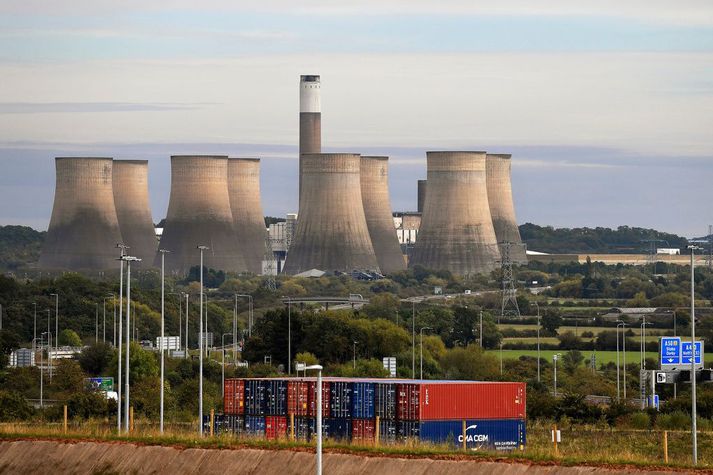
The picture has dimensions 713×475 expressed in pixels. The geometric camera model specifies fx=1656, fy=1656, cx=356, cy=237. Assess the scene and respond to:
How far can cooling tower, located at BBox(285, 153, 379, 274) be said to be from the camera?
9825cm

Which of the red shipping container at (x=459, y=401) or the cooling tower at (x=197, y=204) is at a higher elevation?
the cooling tower at (x=197, y=204)

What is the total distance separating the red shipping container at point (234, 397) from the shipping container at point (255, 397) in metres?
0.11

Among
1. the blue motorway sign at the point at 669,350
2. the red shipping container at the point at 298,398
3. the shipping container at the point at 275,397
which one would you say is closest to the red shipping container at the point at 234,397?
the shipping container at the point at 275,397

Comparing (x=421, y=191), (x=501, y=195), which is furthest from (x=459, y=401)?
(x=421, y=191)

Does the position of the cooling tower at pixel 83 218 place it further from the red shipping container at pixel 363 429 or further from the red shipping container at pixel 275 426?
the red shipping container at pixel 363 429

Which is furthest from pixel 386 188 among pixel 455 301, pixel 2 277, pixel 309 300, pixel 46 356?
pixel 46 356

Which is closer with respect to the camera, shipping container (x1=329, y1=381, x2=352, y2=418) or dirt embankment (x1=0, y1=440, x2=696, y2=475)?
dirt embankment (x1=0, y1=440, x2=696, y2=475)

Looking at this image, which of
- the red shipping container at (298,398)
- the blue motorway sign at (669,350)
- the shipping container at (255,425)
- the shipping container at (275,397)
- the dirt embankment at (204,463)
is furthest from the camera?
the blue motorway sign at (669,350)

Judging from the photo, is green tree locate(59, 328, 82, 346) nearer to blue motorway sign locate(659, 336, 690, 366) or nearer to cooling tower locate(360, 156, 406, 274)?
blue motorway sign locate(659, 336, 690, 366)

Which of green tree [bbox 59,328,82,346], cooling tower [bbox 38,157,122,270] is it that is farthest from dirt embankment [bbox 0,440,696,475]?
cooling tower [bbox 38,157,122,270]

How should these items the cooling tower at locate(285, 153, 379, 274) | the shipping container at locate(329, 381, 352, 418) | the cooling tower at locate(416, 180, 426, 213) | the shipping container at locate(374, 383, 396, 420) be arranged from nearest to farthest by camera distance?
the shipping container at locate(374, 383, 396, 420) → the shipping container at locate(329, 381, 352, 418) → the cooling tower at locate(285, 153, 379, 274) → the cooling tower at locate(416, 180, 426, 213)

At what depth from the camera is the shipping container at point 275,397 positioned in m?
29.5

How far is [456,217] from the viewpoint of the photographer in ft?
336

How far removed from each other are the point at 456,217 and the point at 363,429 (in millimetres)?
74138
